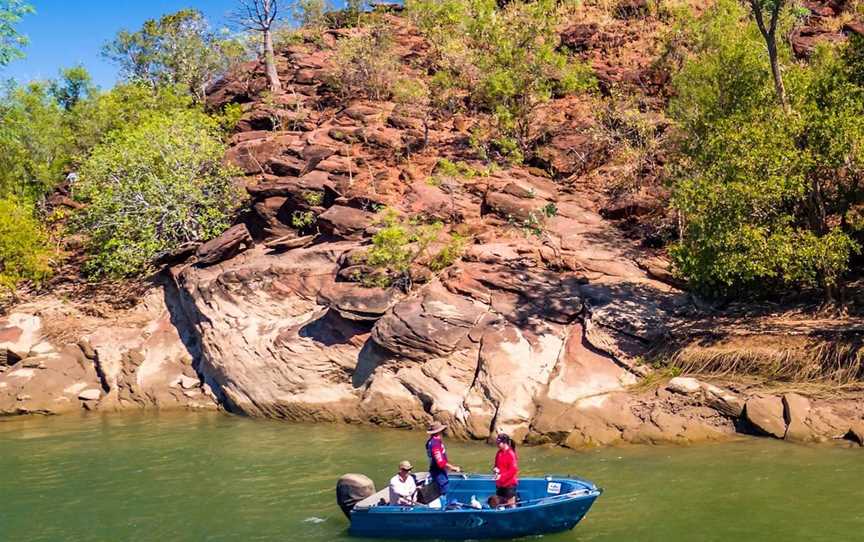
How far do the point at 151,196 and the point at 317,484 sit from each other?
14508 mm

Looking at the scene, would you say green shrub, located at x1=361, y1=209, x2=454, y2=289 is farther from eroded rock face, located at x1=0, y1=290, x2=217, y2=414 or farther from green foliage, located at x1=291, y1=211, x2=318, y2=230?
eroded rock face, located at x1=0, y1=290, x2=217, y2=414

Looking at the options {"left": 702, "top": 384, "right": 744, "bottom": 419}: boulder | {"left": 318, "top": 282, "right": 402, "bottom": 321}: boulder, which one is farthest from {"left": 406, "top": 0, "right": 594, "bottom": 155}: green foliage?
{"left": 702, "top": 384, "right": 744, "bottom": 419}: boulder

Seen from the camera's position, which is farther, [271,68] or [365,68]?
[271,68]

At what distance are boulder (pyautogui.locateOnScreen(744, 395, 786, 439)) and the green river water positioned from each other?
28 cm

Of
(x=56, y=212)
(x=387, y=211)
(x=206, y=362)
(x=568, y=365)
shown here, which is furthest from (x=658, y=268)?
(x=56, y=212)

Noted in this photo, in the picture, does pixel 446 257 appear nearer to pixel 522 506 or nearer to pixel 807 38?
pixel 522 506

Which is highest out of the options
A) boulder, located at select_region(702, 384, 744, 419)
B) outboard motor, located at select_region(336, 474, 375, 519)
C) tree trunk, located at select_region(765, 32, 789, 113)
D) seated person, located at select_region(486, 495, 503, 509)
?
tree trunk, located at select_region(765, 32, 789, 113)

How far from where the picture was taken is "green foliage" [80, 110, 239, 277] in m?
25.4

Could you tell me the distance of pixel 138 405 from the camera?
2233 cm

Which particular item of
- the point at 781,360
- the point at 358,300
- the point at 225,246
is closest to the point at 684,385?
the point at 781,360

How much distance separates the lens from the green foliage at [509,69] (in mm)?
28203

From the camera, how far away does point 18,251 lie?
25703 mm

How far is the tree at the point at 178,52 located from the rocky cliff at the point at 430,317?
8.69m

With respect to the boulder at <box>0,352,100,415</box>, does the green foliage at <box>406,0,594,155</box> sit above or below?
above
